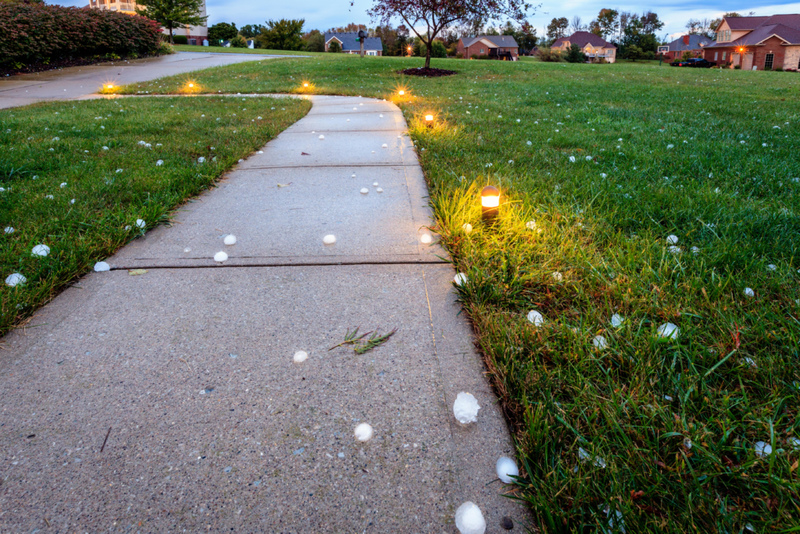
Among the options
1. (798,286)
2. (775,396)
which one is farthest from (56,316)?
(798,286)

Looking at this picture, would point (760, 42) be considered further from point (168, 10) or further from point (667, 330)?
point (667, 330)

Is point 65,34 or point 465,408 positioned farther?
point 65,34

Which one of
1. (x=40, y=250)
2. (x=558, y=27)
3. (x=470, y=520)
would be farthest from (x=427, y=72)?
(x=558, y=27)

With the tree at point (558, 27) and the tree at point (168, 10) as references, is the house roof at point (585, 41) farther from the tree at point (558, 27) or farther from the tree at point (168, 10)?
the tree at point (168, 10)

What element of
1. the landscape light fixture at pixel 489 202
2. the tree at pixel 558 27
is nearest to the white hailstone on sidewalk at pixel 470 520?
the landscape light fixture at pixel 489 202

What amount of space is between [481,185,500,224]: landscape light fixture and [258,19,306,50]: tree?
163 ft

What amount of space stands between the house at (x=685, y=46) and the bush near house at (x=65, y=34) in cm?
6582

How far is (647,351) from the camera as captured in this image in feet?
4.99

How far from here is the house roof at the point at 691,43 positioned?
58.6 m

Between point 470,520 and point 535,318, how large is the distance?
2.93 feet

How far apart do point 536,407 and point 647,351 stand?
526mm

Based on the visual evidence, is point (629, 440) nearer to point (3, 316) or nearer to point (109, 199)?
point (3, 316)

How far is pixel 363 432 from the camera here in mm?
1270

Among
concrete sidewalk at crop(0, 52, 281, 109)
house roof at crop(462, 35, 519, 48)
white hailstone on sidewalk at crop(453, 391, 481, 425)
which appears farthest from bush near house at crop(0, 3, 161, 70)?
house roof at crop(462, 35, 519, 48)
